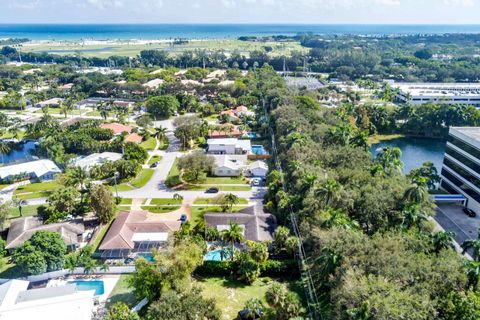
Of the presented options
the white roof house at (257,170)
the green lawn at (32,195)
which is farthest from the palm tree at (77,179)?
the white roof house at (257,170)

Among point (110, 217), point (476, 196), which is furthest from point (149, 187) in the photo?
point (476, 196)

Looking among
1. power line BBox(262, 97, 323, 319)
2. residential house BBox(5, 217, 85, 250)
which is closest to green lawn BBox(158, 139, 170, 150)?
residential house BBox(5, 217, 85, 250)

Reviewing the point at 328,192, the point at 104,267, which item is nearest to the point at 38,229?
the point at 104,267

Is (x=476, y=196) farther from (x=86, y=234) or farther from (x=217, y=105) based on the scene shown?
(x=217, y=105)

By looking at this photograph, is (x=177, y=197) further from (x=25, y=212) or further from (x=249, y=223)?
(x=25, y=212)

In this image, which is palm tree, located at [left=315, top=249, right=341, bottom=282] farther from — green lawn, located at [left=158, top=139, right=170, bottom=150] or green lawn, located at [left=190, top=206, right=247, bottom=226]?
green lawn, located at [left=158, top=139, right=170, bottom=150]

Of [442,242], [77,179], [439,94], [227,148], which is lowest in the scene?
[227,148]
